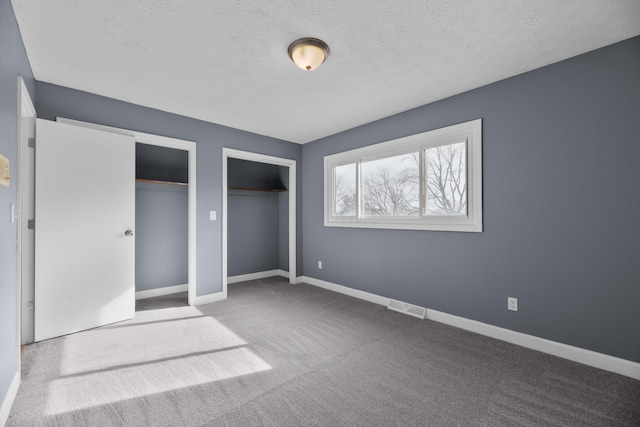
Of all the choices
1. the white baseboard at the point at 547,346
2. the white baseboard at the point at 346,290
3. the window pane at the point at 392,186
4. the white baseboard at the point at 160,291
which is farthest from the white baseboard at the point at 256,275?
the white baseboard at the point at 547,346

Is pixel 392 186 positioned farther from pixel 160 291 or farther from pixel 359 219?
pixel 160 291

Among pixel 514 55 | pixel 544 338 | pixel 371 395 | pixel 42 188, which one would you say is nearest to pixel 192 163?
pixel 42 188

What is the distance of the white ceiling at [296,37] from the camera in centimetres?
183

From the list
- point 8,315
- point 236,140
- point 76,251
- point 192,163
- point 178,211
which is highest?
point 236,140

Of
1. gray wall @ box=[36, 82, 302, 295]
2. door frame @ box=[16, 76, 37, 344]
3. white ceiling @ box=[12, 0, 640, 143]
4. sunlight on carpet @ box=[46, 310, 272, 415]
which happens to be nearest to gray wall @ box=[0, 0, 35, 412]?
white ceiling @ box=[12, 0, 640, 143]

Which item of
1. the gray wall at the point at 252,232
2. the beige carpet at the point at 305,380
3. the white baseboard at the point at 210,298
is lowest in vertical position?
the beige carpet at the point at 305,380

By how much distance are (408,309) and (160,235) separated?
3.61m

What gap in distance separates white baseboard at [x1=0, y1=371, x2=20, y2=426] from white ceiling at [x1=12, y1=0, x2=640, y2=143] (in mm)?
2393

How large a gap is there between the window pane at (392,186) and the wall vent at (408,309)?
3.65 ft

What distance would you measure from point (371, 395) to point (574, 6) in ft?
9.29

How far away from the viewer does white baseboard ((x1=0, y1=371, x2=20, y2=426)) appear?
157 centimetres

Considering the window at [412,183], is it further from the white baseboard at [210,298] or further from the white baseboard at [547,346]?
the white baseboard at [210,298]

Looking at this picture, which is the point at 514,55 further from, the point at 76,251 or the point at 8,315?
the point at 76,251

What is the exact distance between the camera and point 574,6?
180 cm
